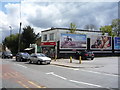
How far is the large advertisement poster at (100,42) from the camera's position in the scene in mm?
39916

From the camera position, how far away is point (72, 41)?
36.9 m

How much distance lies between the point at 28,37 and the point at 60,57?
87.5 feet

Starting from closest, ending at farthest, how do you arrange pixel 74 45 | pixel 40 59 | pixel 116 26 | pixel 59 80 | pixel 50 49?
pixel 59 80 → pixel 40 59 → pixel 74 45 → pixel 50 49 → pixel 116 26

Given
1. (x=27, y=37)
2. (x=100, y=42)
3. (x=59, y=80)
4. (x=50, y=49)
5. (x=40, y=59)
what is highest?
(x=27, y=37)

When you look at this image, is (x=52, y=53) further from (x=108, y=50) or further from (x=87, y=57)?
(x=108, y=50)

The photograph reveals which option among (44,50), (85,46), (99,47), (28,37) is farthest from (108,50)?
(28,37)

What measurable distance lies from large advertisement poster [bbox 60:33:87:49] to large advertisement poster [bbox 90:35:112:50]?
241 cm

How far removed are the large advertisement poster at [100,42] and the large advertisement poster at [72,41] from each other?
2.41 m

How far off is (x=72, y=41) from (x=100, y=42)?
757 centimetres

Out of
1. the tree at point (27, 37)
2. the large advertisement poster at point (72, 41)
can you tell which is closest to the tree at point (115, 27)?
the tree at point (27, 37)

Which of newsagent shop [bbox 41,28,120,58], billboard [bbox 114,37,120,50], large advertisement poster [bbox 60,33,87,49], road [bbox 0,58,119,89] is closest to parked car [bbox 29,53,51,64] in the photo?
newsagent shop [bbox 41,28,120,58]

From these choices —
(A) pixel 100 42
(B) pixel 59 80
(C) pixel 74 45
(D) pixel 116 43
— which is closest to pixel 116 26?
(D) pixel 116 43

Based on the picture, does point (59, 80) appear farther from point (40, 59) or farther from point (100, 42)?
point (100, 42)

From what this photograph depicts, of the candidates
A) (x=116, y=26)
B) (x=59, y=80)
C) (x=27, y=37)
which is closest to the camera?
(x=59, y=80)
